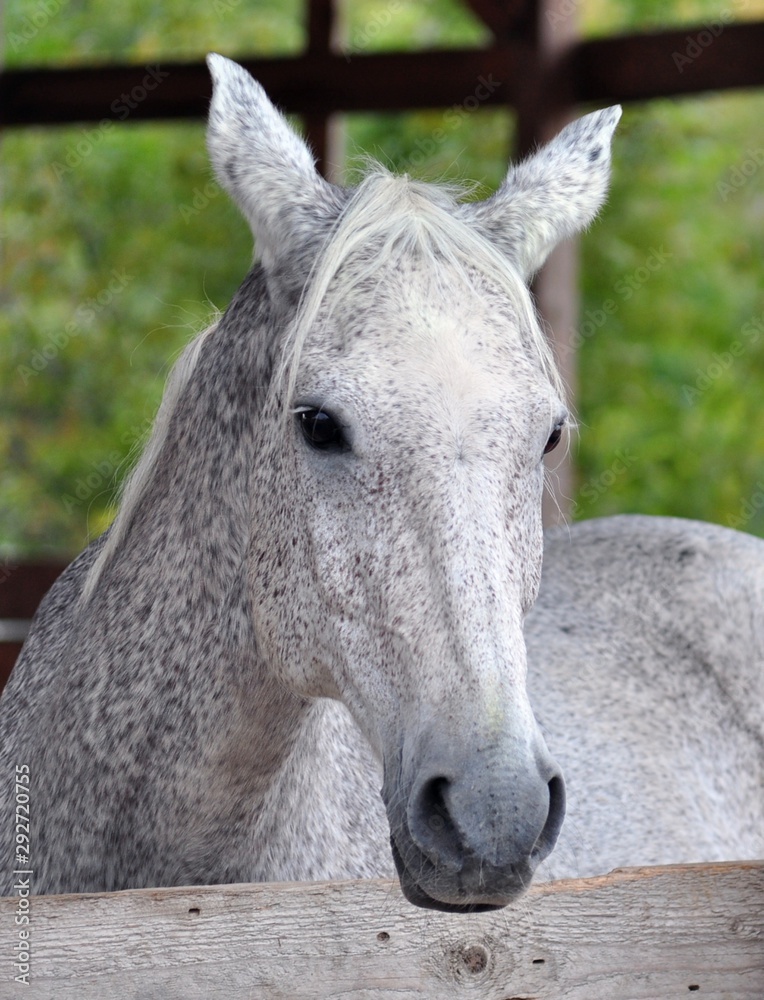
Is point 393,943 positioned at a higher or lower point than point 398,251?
lower

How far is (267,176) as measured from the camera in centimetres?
217

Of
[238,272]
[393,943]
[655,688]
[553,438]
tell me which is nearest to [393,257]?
[553,438]

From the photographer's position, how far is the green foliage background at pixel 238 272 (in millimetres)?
9211

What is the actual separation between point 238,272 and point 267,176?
7847 millimetres

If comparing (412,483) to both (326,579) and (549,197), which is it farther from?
(549,197)

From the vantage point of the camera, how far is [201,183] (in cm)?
1053

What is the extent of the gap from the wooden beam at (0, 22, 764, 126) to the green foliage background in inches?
56.1

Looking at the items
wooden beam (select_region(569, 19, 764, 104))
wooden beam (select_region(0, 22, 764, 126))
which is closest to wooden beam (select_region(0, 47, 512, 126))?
wooden beam (select_region(0, 22, 764, 126))

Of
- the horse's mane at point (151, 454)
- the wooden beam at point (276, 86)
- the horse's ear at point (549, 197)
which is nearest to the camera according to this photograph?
the horse's ear at point (549, 197)

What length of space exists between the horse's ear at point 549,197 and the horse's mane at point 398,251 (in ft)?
0.25

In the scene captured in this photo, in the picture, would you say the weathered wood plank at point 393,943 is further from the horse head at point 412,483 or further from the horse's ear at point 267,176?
the horse's ear at point 267,176

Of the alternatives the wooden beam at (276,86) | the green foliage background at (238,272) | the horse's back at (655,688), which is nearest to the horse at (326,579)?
the horse's back at (655,688)

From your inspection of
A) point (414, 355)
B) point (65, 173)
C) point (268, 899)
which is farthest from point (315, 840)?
point (65, 173)

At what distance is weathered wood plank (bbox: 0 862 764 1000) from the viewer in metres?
1.67
